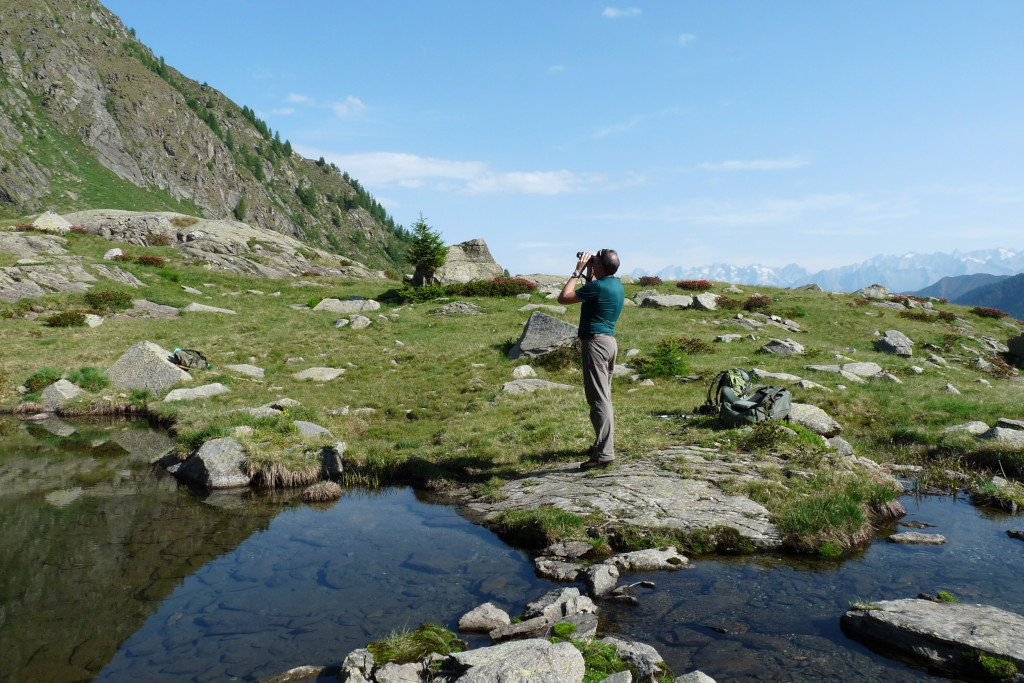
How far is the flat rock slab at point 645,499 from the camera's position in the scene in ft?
27.9

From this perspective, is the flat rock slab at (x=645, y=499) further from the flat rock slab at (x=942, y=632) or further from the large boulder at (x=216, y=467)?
the large boulder at (x=216, y=467)

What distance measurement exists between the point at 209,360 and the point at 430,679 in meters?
20.7

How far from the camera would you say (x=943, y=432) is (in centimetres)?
1369

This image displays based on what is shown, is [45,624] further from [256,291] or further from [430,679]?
[256,291]

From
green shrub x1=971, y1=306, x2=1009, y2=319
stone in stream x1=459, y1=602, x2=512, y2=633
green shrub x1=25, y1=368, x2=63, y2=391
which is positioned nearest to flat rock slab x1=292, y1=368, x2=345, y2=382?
green shrub x1=25, y1=368, x2=63, y2=391

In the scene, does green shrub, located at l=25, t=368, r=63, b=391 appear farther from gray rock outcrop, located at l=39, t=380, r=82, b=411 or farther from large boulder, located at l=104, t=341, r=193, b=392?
large boulder, located at l=104, t=341, r=193, b=392

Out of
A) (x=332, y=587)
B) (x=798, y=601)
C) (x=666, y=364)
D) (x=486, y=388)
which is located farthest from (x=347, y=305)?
(x=798, y=601)

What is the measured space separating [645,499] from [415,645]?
16.3 feet

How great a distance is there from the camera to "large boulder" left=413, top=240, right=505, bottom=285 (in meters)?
40.9

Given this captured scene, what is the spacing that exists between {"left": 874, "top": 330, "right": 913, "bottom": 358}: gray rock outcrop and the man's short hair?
72.9 feet

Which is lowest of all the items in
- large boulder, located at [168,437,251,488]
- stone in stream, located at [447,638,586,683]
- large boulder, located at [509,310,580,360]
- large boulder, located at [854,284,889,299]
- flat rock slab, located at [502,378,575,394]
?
large boulder, located at [168,437,251,488]

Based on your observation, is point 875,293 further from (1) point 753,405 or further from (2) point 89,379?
(2) point 89,379

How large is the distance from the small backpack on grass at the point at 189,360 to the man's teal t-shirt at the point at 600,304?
54.2 ft

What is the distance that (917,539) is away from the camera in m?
8.34
